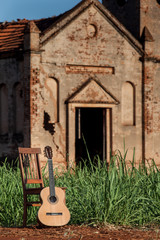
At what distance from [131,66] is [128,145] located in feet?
10.2

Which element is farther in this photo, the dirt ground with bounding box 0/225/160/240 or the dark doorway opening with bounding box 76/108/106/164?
the dark doorway opening with bounding box 76/108/106/164

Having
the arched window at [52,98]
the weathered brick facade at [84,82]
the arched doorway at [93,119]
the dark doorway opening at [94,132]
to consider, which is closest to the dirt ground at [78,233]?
the arched doorway at [93,119]

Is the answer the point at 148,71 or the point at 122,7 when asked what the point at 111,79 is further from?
the point at 122,7

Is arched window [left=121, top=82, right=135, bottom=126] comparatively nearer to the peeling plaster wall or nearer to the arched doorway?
the peeling plaster wall

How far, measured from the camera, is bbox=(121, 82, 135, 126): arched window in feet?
60.1

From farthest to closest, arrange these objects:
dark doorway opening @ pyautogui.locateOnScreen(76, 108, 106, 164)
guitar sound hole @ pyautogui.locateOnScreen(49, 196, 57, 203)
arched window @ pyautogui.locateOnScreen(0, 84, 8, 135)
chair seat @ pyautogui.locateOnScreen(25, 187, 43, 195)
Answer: dark doorway opening @ pyautogui.locateOnScreen(76, 108, 106, 164)
arched window @ pyautogui.locateOnScreen(0, 84, 8, 135)
chair seat @ pyautogui.locateOnScreen(25, 187, 43, 195)
guitar sound hole @ pyautogui.locateOnScreen(49, 196, 57, 203)

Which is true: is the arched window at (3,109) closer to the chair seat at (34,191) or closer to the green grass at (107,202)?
the green grass at (107,202)

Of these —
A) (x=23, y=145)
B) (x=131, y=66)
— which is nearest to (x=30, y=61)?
(x=23, y=145)

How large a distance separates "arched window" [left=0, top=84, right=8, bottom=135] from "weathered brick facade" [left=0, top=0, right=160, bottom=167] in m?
0.04

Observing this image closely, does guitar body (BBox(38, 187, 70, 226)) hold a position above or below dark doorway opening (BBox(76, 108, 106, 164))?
below

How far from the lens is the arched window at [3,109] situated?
17641 millimetres

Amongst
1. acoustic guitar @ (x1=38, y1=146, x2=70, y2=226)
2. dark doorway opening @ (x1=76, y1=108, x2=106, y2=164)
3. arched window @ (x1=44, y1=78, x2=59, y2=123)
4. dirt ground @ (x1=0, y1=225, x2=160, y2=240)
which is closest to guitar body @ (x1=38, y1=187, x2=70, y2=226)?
acoustic guitar @ (x1=38, y1=146, x2=70, y2=226)

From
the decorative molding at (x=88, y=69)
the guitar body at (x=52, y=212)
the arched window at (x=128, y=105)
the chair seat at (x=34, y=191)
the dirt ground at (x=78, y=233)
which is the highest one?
the decorative molding at (x=88, y=69)

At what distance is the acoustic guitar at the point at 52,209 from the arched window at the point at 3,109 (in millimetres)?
10303
